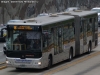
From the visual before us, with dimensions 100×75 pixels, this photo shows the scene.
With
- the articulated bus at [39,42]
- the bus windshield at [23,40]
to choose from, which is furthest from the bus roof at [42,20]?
Result: the bus windshield at [23,40]

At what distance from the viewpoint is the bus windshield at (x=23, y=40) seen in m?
21.5

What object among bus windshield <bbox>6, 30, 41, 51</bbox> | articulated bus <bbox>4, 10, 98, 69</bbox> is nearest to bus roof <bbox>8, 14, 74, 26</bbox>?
articulated bus <bbox>4, 10, 98, 69</bbox>

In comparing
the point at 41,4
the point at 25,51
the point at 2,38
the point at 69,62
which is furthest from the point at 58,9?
the point at 25,51

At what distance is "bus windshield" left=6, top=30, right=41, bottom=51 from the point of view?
21.5 meters

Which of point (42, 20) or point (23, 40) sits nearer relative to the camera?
point (23, 40)

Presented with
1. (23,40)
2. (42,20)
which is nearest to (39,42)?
A: (23,40)

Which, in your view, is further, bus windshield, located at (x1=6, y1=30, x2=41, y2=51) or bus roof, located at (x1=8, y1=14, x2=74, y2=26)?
bus roof, located at (x1=8, y1=14, x2=74, y2=26)

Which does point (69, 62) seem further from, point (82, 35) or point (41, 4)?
point (41, 4)

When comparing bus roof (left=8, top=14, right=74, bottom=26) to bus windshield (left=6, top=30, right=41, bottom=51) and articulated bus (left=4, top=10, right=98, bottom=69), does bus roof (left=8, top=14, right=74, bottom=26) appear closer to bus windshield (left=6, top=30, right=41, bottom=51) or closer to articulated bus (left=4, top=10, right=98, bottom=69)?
articulated bus (left=4, top=10, right=98, bottom=69)

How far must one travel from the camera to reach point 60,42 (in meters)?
24.5

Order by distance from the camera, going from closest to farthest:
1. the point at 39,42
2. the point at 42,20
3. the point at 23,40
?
the point at 39,42 < the point at 23,40 < the point at 42,20

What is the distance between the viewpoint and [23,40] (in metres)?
21.7

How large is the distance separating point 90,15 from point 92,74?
9.59 m

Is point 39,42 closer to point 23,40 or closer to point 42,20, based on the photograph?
point 23,40
